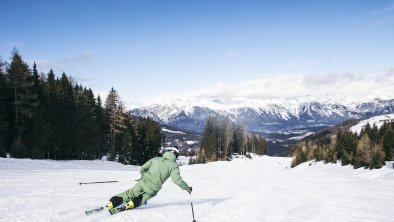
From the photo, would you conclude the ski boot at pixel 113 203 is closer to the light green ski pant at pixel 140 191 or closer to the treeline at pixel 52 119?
the light green ski pant at pixel 140 191

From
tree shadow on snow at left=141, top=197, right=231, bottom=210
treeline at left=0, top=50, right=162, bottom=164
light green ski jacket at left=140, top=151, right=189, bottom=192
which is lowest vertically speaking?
tree shadow on snow at left=141, top=197, right=231, bottom=210

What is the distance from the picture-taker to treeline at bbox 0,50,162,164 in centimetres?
4834

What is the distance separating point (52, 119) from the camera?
5538cm

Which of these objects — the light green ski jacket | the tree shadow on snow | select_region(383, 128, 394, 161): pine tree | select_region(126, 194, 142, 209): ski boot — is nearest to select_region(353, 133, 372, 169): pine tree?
select_region(383, 128, 394, 161): pine tree

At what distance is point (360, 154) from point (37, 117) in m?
41.2

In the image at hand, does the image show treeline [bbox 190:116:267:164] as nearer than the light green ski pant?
No

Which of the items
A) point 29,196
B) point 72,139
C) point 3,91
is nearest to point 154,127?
point 72,139

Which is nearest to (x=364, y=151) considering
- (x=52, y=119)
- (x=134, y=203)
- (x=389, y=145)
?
(x=389, y=145)

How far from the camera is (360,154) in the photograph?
4434 cm

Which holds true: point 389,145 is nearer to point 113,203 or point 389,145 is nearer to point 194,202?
point 194,202

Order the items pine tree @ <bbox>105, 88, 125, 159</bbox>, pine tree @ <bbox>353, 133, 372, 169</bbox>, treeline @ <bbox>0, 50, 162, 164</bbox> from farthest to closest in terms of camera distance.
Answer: pine tree @ <bbox>105, 88, 125, 159</bbox> → treeline @ <bbox>0, 50, 162, 164</bbox> → pine tree @ <bbox>353, 133, 372, 169</bbox>

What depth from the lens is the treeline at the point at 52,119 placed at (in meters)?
48.3

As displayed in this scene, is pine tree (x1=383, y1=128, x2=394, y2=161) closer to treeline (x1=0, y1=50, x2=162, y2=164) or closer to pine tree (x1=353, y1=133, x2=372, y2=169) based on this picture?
pine tree (x1=353, y1=133, x2=372, y2=169)

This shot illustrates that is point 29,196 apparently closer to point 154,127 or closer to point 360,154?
point 360,154
